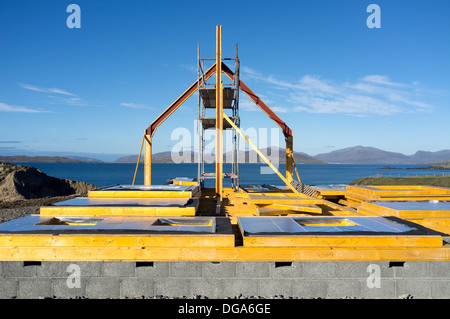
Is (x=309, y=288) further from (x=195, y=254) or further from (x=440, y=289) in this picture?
(x=440, y=289)

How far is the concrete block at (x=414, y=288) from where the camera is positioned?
6.83 m

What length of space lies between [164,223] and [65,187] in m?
44.0

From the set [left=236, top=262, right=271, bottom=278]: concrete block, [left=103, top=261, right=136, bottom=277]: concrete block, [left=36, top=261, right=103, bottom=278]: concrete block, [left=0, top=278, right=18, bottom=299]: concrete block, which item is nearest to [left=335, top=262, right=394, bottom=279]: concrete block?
[left=236, top=262, right=271, bottom=278]: concrete block

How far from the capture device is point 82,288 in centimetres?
672

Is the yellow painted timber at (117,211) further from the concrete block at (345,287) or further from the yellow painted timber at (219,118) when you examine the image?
the yellow painted timber at (219,118)

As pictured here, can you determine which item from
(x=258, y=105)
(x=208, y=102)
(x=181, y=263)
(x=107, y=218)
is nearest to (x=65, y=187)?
(x=208, y=102)

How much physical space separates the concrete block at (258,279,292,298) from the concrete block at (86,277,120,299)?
10.8 ft

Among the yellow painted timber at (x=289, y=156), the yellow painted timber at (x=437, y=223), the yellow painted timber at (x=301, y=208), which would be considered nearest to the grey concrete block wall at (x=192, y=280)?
the yellow painted timber at (x=437, y=223)

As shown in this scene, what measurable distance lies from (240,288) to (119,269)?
2803 millimetres

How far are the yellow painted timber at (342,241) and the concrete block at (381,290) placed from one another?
0.84 meters

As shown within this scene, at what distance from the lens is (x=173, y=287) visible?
6.70 metres

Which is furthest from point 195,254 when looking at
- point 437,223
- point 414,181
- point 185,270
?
point 414,181

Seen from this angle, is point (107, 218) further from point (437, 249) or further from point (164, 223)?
point (437, 249)

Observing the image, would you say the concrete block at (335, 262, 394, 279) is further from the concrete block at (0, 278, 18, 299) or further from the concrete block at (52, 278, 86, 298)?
the concrete block at (0, 278, 18, 299)
